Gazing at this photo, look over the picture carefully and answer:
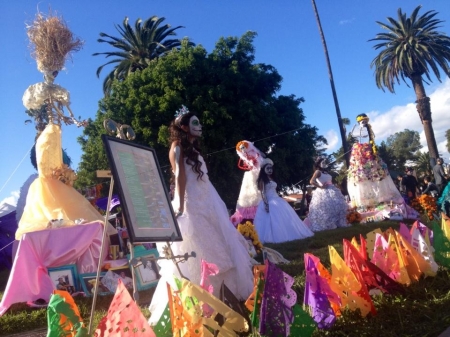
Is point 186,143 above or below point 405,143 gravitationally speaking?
below

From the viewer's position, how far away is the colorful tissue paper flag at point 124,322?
2373 millimetres

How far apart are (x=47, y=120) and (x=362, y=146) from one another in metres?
7.77

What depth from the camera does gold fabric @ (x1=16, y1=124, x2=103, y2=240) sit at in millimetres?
5938

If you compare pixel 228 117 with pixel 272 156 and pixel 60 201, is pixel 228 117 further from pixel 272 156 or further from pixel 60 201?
pixel 60 201

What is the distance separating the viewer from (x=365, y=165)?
11695mm

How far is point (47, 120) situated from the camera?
7449mm

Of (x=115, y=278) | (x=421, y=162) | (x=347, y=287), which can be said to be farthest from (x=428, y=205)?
(x=421, y=162)

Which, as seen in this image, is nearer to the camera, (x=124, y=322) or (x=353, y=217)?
(x=124, y=322)

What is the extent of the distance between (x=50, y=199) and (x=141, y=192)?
10.8 ft

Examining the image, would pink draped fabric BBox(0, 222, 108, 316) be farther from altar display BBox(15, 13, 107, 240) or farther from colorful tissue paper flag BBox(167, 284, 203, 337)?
colorful tissue paper flag BBox(167, 284, 203, 337)

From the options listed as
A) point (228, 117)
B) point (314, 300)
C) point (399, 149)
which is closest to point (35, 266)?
point (314, 300)

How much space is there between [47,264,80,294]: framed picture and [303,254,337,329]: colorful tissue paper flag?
3403 millimetres

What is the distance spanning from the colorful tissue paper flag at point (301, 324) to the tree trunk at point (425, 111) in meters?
24.6

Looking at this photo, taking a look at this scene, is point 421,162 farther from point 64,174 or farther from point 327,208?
point 64,174
